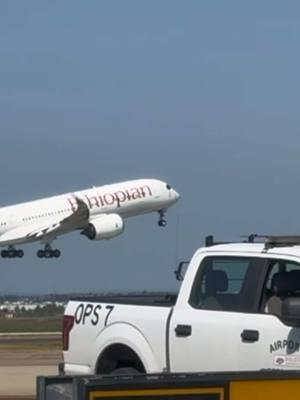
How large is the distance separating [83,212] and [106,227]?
3.05 metres

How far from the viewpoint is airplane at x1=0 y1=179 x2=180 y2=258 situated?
239ft

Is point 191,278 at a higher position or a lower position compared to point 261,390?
higher

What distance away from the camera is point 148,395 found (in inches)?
359

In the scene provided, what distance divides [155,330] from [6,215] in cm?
6439

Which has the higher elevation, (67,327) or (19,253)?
(19,253)

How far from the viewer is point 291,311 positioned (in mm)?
12242

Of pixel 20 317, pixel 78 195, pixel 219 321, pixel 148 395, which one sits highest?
pixel 78 195

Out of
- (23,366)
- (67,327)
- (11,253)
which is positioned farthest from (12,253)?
(67,327)

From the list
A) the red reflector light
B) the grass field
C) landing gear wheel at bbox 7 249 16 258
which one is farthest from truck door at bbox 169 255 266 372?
landing gear wheel at bbox 7 249 16 258

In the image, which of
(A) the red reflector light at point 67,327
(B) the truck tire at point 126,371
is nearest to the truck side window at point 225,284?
(B) the truck tire at point 126,371

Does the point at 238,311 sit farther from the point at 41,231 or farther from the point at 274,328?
the point at 41,231

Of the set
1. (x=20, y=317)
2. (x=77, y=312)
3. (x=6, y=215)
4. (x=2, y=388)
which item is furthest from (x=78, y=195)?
(x=77, y=312)

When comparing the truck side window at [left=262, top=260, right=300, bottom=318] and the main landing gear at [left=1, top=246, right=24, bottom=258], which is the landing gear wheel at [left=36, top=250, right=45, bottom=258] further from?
the truck side window at [left=262, top=260, right=300, bottom=318]

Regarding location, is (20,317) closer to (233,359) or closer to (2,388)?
(2,388)
